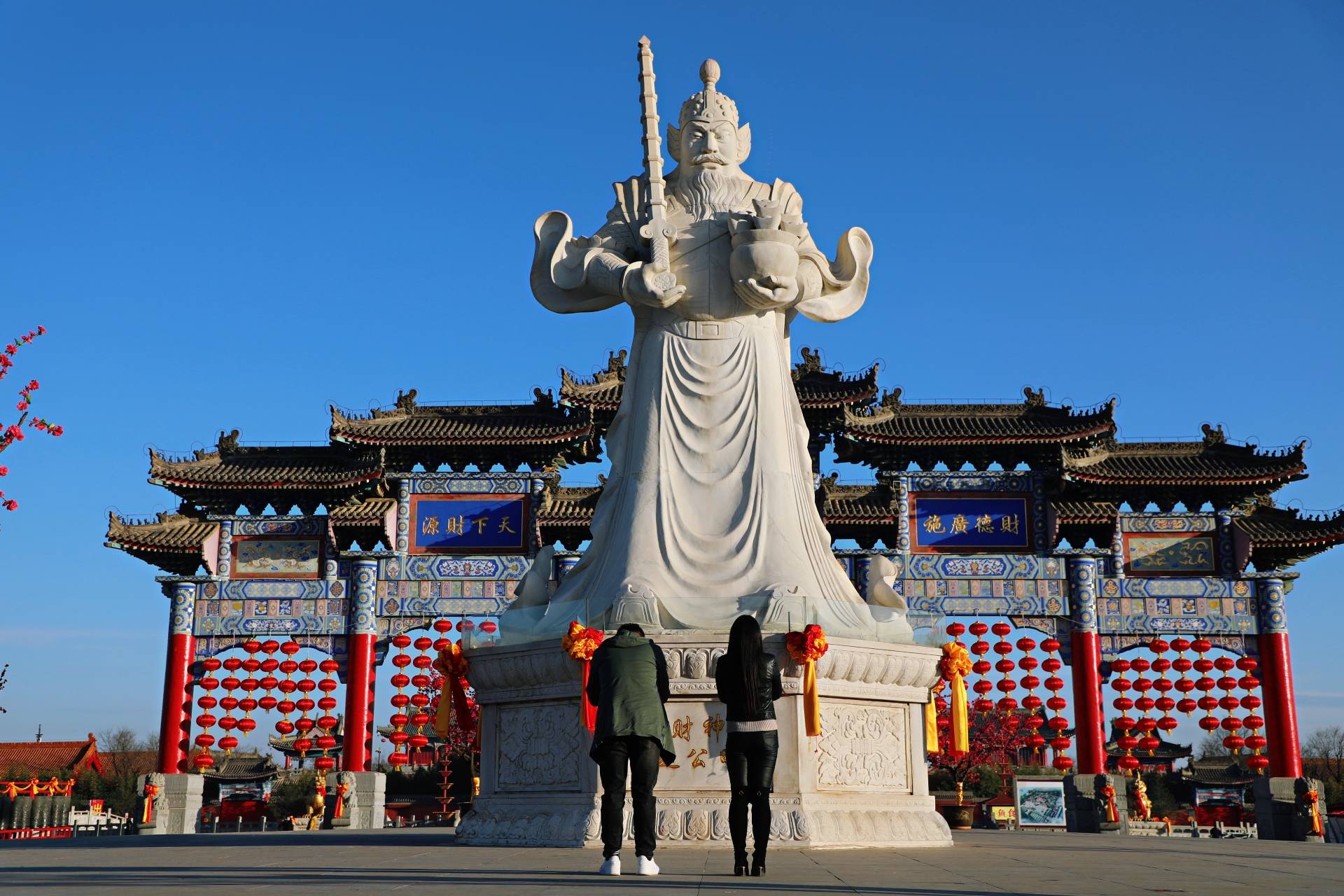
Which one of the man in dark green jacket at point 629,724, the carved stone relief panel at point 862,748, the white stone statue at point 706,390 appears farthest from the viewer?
the white stone statue at point 706,390

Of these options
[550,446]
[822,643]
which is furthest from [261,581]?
[822,643]

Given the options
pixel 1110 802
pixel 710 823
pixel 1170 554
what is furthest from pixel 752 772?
pixel 1170 554

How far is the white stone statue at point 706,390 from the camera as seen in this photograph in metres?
9.14

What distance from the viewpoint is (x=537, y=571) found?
1001 centimetres

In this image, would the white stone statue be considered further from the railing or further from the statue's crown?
the railing

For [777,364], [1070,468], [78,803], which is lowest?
[78,803]

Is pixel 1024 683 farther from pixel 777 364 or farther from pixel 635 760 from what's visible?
pixel 635 760

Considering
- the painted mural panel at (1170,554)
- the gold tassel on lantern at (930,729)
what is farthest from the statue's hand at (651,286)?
the painted mural panel at (1170,554)

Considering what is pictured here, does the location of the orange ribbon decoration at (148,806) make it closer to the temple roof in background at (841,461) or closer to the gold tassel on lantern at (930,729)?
the temple roof in background at (841,461)

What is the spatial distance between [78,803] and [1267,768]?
31.1 meters

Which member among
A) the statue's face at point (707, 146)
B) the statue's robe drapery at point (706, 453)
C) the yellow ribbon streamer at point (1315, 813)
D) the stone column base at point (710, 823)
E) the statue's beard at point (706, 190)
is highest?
the statue's face at point (707, 146)

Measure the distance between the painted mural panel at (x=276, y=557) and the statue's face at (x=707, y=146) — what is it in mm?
18172

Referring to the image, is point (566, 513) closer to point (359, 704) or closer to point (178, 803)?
point (359, 704)

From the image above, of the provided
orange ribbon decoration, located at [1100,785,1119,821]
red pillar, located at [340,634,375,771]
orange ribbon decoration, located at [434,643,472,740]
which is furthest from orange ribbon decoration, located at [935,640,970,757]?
red pillar, located at [340,634,375,771]
